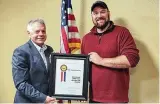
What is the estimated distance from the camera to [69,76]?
204cm

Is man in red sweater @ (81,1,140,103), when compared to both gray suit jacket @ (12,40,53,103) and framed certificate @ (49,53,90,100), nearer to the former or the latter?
framed certificate @ (49,53,90,100)

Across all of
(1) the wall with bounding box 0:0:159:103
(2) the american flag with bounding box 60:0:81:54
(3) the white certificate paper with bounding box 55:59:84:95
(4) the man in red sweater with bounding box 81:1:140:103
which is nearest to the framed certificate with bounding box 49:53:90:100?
(3) the white certificate paper with bounding box 55:59:84:95

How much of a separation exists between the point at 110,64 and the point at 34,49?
2.10 feet

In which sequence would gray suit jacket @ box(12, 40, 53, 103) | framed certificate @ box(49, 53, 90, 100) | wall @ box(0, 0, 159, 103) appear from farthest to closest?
wall @ box(0, 0, 159, 103) < framed certificate @ box(49, 53, 90, 100) < gray suit jacket @ box(12, 40, 53, 103)

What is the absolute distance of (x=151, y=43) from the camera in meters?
2.52

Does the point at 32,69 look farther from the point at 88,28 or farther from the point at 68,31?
the point at 88,28

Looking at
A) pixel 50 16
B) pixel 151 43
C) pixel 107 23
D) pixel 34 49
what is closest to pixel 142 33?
pixel 151 43

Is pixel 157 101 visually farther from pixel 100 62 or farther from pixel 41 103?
pixel 41 103

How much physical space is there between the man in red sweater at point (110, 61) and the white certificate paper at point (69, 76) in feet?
0.47

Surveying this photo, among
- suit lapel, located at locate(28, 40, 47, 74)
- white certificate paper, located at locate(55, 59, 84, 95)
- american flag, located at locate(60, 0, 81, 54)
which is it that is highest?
american flag, located at locate(60, 0, 81, 54)

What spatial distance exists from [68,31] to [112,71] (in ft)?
2.04

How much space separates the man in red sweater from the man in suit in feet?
1.33

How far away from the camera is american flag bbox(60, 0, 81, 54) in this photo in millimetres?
2367

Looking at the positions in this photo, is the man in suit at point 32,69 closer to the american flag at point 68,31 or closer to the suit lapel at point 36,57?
the suit lapel at point 36,57
